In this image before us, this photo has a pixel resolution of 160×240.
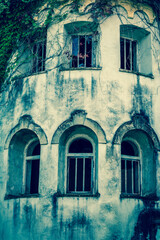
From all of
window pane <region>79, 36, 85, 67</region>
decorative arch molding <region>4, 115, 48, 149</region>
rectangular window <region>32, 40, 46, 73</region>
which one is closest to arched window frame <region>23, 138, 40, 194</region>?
decorative arch molding <region>4, 115, 48, 149</region>

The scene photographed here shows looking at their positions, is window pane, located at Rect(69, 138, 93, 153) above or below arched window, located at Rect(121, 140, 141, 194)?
above

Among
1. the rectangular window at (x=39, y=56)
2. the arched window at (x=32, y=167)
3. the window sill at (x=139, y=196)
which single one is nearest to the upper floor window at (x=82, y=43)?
the rectangular window at (x=39, y=56)

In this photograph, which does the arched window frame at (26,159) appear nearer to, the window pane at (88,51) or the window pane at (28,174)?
the window pane at (28,174)

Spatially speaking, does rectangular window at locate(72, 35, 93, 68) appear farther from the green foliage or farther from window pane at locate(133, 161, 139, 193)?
window pane at locate(133, 161, 139, 193)

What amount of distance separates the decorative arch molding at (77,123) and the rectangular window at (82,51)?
1864 mm

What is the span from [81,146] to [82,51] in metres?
3.10

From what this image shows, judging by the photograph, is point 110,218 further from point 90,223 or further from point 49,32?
point 49,32

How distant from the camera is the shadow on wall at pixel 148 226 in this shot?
9953 millimetres

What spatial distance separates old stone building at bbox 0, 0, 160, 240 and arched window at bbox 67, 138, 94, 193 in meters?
0.03

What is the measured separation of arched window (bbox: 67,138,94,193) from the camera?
1045 centimetres

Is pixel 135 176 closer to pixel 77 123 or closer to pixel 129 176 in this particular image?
pixel 129 176

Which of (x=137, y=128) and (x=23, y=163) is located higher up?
(x=137, y=128)

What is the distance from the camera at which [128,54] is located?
11.9 m

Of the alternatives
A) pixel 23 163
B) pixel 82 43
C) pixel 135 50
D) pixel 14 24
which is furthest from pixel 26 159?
pixel 135 50
